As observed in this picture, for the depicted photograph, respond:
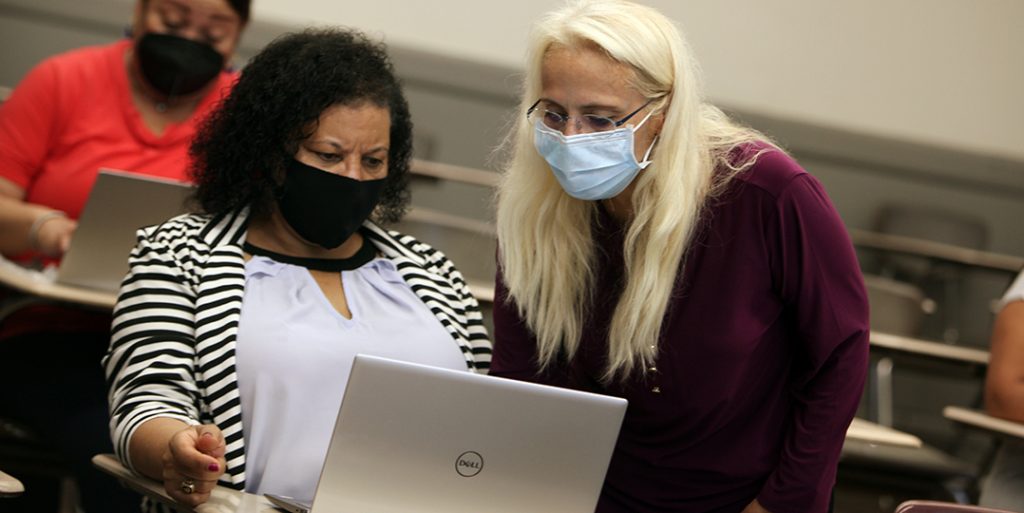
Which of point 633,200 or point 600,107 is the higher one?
point 600,107

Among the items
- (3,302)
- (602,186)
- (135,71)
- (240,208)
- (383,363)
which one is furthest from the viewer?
(135,71)

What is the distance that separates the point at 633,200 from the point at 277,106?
0.62 m

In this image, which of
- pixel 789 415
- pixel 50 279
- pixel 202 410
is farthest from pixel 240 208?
pixel 789 415

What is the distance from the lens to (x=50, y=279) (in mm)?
2410

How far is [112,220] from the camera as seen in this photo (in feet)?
7.61

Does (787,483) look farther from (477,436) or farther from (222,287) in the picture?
(222,287)

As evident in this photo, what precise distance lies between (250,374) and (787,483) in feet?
2.66

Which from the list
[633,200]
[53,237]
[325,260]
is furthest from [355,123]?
[53,237]

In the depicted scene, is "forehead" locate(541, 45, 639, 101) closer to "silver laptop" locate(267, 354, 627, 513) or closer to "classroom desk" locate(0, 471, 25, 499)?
"silver laptop" locate(267, 354, 627, 513)

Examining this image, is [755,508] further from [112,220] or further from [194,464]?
[112,220]

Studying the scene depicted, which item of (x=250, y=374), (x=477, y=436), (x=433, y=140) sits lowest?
(x=433, y=140)

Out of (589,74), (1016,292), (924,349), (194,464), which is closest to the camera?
(194,464)

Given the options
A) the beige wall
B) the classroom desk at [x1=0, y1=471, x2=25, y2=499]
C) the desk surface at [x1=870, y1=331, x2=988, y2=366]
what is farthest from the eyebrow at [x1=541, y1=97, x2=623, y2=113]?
the beige wall

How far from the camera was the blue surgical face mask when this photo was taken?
1679 mm
